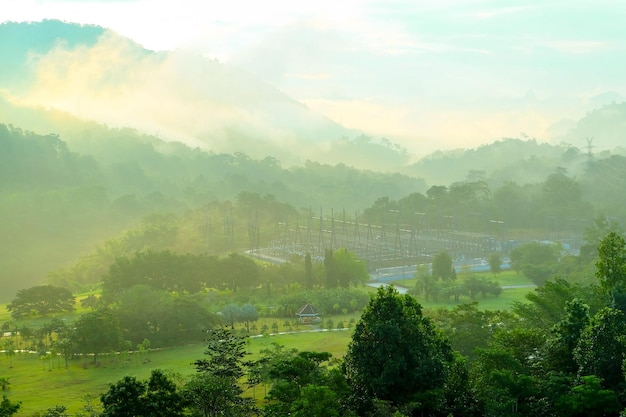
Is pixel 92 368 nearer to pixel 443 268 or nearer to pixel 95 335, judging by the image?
pixel 95 335

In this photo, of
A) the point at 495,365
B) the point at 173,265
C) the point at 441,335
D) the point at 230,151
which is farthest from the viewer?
the point at 230,151

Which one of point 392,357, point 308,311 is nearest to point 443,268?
point 308,311

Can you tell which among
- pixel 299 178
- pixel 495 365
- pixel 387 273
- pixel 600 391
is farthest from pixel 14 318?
pixel 299 178

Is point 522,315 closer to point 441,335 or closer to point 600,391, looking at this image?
point 441,335

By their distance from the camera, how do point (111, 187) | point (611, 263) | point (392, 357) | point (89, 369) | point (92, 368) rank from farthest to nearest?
point (111, 187) < point (92, 368) < point (89, 369) < point (611, 263) < point (392, 357)

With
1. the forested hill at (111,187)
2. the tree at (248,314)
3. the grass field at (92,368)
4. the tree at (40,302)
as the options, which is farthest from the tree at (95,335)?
the forested hill at (111,187)

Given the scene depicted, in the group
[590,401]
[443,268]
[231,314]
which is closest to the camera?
[590,401]
